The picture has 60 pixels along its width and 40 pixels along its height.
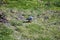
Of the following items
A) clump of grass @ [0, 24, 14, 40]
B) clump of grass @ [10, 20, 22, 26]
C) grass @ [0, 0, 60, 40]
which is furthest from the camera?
clump of grass @ [10, 20, 22, 26]

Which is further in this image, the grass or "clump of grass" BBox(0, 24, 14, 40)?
the grass

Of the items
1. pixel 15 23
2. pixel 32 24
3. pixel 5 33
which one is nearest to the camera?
pixel 5 33

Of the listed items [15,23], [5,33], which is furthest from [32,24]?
[5,33]

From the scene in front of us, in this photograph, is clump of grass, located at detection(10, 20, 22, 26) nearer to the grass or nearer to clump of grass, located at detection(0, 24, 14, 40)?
the grass

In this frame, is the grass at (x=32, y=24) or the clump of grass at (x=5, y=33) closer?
the clump of grass at (x=5, y=33)

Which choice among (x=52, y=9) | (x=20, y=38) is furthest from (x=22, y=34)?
(x=52, y=9)

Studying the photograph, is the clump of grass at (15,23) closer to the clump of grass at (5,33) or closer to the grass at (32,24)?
the grass at (32,24)

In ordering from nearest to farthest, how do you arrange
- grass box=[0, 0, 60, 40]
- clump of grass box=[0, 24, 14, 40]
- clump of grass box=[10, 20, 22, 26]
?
clump of grass box=[0, 24, 14, 40], grass box=[0, 0, 60, 40], clump of grass box=[10, 20, 22, 26]

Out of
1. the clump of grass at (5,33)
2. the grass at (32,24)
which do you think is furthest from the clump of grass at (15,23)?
the clump of grass at (5,33)

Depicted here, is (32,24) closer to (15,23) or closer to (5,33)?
(15,23)

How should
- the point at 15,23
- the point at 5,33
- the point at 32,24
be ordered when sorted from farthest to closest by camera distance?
the point at 32,24 < the point at 15,23 < the point at 5,33

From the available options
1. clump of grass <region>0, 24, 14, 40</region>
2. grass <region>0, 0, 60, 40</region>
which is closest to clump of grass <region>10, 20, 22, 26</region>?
grass <region>0, 0, 60, 40</region>
